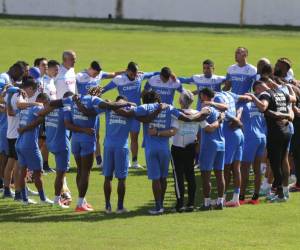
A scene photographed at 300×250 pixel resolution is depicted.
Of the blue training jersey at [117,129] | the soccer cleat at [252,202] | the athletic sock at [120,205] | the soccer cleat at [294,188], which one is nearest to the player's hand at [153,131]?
the blue training jersey at [117,129]

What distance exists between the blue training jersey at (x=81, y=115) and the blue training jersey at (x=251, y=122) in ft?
8.79

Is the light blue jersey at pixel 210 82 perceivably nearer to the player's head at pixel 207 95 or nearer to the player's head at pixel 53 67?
the player's head at pixel 53 67

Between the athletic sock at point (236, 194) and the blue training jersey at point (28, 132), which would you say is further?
the athletic sock at point (236, 194)

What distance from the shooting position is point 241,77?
64.3ft

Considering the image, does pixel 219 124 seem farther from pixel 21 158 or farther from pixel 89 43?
pixel 89 43

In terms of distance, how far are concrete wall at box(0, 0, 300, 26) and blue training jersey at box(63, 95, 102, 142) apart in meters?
32.1

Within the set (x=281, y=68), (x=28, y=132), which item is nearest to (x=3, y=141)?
(x=28, y=132)

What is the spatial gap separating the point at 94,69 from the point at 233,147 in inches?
192

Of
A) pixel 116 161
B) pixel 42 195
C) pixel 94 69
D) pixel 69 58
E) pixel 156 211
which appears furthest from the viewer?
pixel 94 69

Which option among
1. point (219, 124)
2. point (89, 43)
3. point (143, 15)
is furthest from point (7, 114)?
point (143, 15)

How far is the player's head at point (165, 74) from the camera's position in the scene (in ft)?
60.6

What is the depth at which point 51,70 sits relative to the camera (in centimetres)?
1722

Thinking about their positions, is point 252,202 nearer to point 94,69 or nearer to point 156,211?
point 156,211

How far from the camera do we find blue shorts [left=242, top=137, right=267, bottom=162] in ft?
51.4
